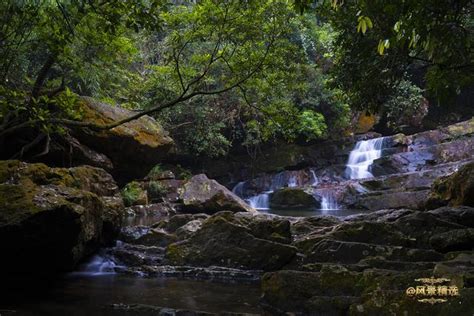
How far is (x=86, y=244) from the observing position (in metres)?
7.71

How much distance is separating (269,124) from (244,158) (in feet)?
51.3

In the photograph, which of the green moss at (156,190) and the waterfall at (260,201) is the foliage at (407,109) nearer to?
the waterfall at (260,201)

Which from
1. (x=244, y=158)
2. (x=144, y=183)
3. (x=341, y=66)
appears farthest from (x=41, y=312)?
(x=244, y=158)

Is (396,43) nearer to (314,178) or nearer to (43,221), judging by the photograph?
(43,221)

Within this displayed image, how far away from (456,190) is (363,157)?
12418 millimetres

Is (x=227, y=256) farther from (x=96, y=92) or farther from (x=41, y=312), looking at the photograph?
(x=96, y=92)

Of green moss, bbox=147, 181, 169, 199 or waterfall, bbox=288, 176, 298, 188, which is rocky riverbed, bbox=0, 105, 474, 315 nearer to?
green moss, bbox=147, 181, 169, 199

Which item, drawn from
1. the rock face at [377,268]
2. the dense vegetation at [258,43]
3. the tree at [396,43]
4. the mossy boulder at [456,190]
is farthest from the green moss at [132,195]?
the tree at [396,43]

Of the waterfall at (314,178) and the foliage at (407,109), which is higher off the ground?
the foliage at (407,109)

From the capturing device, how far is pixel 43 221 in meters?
6.02

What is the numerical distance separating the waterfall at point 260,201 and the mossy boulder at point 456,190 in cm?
924

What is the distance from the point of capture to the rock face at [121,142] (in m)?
10.6

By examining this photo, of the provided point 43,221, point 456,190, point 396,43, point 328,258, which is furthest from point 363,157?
point 43,221

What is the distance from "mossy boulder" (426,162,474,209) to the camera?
8.48 meters
